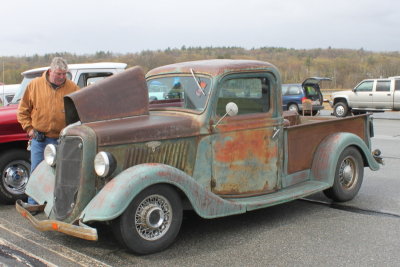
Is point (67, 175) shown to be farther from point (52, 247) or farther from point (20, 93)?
point (20, 93)

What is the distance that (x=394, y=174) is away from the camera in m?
7.73

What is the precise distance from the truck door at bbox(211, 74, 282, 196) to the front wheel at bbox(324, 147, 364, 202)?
101 centimetres

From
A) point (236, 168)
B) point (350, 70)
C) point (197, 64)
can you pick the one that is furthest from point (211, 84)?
point (350, 70)

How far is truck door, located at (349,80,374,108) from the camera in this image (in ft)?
71.2

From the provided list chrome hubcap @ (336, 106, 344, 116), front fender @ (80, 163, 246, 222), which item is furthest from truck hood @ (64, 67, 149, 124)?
chrome hubcap @ (336, 106, 344, 116)

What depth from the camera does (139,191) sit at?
3832mm

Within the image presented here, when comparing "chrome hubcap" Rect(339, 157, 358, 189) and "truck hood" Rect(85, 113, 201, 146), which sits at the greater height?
"truck hood" Rect(85, 113, 201, 146)

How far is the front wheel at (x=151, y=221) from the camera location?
3.89m

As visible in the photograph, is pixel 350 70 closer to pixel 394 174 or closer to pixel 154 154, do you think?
pixel 394 174

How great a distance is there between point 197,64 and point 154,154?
130cm

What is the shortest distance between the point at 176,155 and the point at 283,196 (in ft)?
4.50

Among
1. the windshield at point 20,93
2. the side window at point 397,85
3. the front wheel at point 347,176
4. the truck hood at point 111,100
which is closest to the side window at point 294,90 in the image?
the side window at point 397,85

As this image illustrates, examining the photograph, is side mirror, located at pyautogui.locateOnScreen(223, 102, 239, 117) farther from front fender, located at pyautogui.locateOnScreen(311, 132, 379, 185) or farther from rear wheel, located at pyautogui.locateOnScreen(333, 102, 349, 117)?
rear wheel, located at pyautogui.locateOnScreen(333, 102, 349, 117)

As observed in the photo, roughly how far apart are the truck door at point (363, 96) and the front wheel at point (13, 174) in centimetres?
1888
